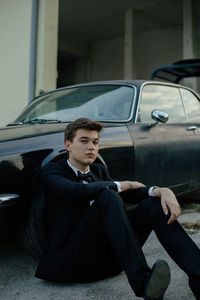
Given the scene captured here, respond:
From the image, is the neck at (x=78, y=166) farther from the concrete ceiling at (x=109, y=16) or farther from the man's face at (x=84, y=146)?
the concrete ceiling at (x=109, y=16)

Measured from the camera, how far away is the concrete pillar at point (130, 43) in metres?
13.9

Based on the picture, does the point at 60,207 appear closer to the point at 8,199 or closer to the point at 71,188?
the point at 71,188

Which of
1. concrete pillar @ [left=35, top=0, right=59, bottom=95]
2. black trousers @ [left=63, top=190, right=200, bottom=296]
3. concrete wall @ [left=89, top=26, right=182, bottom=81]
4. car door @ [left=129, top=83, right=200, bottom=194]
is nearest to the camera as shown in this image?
black trousers @ [left=63, top=190, right=200, bottom=296]

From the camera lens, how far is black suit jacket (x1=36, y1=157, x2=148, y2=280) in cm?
235

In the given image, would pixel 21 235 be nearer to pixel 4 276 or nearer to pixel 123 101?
pixel 4 276

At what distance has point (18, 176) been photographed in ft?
8.75

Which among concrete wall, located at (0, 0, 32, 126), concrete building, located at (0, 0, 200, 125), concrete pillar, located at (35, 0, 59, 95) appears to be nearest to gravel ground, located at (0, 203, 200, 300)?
concrete building, located at (0, 0, 200, 125)

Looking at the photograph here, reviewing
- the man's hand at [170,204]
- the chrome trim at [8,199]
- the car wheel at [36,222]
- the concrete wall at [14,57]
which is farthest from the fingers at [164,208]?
the concrete wall at [14,57]

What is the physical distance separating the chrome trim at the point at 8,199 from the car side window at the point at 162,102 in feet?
5.48

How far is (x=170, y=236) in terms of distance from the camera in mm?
2205

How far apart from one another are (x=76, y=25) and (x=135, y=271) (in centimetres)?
1443

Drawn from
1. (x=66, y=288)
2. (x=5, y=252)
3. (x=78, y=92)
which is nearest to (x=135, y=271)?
(x=66, y=288)

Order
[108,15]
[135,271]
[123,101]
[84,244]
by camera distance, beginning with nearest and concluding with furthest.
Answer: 1. [135,271]
2. [84,244]
3. [123,101]
4. [108,15]

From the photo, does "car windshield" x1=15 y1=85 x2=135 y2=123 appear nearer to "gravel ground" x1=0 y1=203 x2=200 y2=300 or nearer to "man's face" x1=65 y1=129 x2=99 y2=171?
"man's face" x1=65 y1=129 x2=99 y2=171
